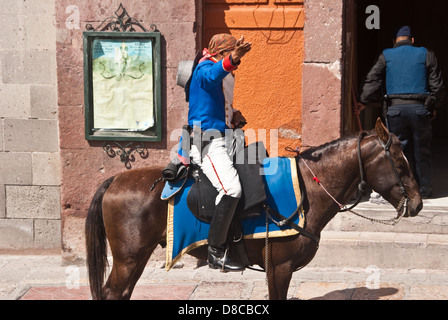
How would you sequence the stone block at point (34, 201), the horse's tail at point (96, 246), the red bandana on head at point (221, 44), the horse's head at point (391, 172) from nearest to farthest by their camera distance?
the horse's head at point (391, 172) < the red bandana on head at point (221, 44) < the horse's tail at point (96, 246) < the stone block at point (34, 201)

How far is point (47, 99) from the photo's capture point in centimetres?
841

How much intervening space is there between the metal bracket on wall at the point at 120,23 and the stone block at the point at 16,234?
2660mm

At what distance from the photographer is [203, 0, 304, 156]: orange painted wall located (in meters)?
7.97

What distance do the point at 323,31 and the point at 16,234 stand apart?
4.56 meters

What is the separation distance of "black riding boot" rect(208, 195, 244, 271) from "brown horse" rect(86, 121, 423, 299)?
0.51ft

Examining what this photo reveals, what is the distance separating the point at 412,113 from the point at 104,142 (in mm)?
3614

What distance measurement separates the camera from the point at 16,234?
28.4 ft

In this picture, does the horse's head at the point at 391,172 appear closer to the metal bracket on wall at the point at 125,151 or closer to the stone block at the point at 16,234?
the metal bracket on wall at the point at 125,151

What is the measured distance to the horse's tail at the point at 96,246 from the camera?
5637mm

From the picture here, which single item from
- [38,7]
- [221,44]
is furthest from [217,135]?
[38,7]

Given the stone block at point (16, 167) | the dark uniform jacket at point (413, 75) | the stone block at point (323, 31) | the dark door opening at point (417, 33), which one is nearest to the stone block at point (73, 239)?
the stone block at point (16, 167)

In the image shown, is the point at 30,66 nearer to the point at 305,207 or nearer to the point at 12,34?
the point at 12,34

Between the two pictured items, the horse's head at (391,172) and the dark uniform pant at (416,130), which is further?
the dark uniform pant at (416,130)
